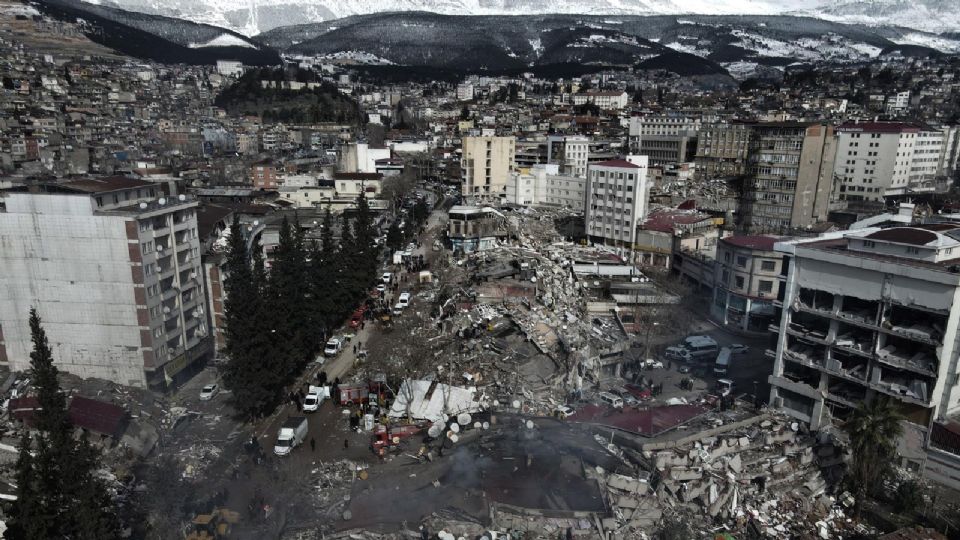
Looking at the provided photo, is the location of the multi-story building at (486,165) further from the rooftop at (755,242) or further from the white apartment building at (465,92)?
the white apartment building at (465,92)

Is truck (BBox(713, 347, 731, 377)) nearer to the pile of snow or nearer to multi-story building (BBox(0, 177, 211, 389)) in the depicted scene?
multi-story building (BBox(0, 177, 211, 389))

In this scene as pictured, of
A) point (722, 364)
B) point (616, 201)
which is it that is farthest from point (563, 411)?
point (616, 201)

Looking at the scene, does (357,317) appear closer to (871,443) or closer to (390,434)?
(390,434)

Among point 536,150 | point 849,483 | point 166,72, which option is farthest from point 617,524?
point 166,72

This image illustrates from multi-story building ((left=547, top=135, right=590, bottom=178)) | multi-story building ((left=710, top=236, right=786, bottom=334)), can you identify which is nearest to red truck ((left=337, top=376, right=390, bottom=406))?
multi-story building ((left=710, top=236, right=786, bottom=334))

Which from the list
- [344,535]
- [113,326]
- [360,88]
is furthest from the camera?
[360,88]

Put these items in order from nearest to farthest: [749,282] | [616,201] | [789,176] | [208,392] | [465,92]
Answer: [208,392] < [749,282] < [616,201] < [789,176] < [465,92]

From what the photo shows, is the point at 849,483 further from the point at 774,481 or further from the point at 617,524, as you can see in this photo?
the point at 617,524
